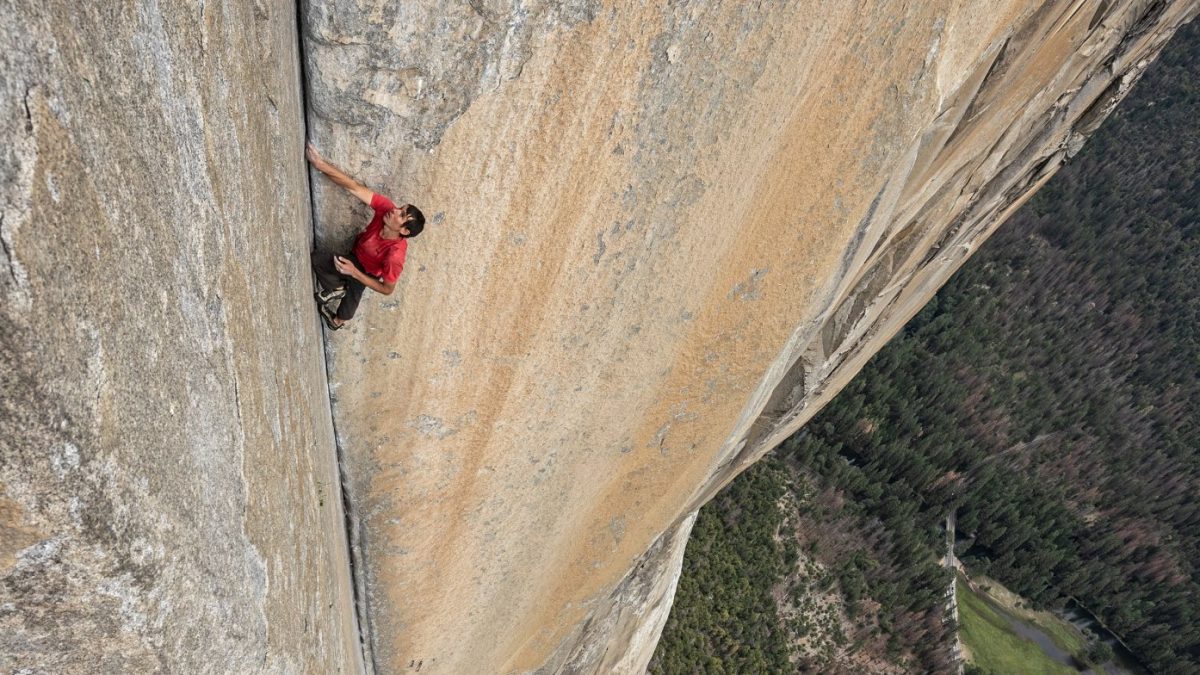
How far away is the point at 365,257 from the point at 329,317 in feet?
1.90

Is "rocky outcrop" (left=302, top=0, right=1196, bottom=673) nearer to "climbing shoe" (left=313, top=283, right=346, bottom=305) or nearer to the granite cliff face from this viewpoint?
the granite cliff face

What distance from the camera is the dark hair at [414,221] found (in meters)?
4.55

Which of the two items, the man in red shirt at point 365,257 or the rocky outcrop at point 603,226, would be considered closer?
the man in red shirt at point 365,257

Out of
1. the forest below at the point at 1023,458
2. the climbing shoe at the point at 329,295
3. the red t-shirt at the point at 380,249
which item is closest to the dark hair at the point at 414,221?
the red t-shirt at the point at 380,249

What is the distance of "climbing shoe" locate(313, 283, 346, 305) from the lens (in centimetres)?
495

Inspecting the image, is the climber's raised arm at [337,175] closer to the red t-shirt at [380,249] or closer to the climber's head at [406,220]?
the red t-shirt at [380,249]

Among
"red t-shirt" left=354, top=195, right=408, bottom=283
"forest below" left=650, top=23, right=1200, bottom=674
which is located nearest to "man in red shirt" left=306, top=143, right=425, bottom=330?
"red t-shirt" left=354, top=195, right=408, bottom=283

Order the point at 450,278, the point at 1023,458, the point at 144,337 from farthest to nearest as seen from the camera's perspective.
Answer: the point at 1023,458
the point at 450,278
the point at 144,337

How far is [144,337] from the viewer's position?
2.51 metres

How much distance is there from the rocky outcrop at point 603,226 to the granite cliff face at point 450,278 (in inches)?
1.1

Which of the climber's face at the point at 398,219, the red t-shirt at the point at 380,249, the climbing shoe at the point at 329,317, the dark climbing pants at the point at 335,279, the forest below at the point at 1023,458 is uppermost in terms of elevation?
the climber's face at the point at 398,219

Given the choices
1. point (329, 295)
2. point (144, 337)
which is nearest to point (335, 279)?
point (329, 295)

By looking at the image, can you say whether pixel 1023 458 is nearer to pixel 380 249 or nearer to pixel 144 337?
pixel 380 249

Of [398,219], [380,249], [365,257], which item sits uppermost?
[398,219]
